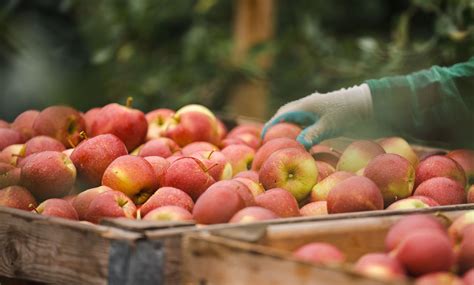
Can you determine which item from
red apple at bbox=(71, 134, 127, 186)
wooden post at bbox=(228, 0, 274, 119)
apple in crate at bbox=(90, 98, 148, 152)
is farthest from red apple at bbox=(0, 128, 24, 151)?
wooden post at bbox=(228, 0, 274, 119)

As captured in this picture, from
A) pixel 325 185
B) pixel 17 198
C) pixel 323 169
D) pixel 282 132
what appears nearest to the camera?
pixel 17 198

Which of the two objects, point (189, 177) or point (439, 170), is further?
point (439, 170)

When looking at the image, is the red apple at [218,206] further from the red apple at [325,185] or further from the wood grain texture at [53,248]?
the red apple at [325,185]

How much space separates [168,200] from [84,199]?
0.21 meters

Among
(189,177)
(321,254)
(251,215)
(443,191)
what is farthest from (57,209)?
(443,191)

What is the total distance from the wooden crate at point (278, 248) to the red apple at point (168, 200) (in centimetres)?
36

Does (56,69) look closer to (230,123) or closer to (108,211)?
(230,123)

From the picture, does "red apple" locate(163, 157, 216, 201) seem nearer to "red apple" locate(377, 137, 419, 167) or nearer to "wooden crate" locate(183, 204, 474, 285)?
"wooden crate" locate(183, 204, 474, 285)

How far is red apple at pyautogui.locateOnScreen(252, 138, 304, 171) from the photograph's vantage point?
2.15m

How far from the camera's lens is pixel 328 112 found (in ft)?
7.98

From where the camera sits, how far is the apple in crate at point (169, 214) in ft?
5.39

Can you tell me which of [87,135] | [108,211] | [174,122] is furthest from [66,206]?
[174,122]

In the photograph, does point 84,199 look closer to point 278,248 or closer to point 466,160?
point 278,248

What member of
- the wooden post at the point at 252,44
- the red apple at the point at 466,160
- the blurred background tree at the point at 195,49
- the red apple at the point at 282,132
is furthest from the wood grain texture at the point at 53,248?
the wooden post at the point at 252,44
